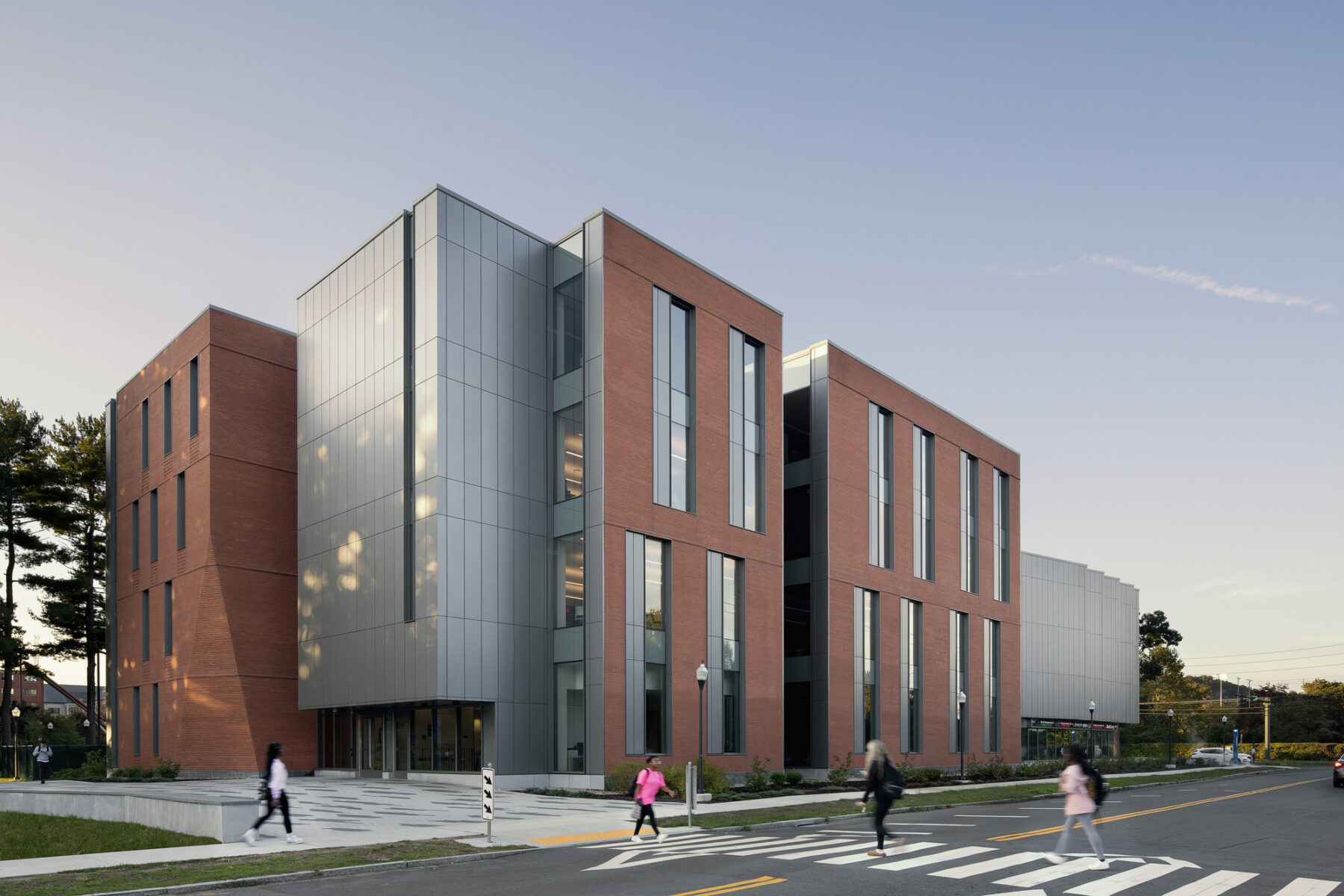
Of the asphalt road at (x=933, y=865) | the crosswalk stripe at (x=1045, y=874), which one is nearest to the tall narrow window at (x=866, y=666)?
the asphalt road at (x=933, y=865)

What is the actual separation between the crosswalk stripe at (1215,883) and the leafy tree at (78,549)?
60250mm

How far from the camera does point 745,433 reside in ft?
139

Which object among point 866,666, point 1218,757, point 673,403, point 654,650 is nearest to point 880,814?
point 654,650

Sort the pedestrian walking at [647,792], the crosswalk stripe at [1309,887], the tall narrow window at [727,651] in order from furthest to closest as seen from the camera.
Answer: the tall narrow window at [727,651], the pedestrian walking at [647,792], the crosswalk stripe at [1309,887]

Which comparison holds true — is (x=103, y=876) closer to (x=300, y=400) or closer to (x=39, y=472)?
(x=300, y=400)

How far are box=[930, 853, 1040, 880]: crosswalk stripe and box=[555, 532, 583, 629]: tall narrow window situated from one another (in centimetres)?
2064

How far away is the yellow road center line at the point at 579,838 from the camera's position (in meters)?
20.2

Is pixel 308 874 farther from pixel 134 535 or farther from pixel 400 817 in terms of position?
pixel 134 535

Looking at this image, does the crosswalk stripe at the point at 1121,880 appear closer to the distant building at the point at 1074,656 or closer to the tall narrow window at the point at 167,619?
the tall narrow window at the point at 167,619

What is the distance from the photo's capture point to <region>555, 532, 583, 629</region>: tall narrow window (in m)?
36.2

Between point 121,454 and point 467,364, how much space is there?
28.4m

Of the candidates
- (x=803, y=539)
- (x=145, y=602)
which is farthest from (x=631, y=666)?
(x=145, y=602)

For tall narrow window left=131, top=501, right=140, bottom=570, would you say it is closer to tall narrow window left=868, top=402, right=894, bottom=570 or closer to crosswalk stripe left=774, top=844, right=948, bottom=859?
tall narrow window left=868, top=402, right=894, bottom=570

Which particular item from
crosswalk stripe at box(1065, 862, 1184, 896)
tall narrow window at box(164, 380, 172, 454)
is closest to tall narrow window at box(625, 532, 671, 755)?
crosswalk stripe at box(1065, 862, 1184, 896)
